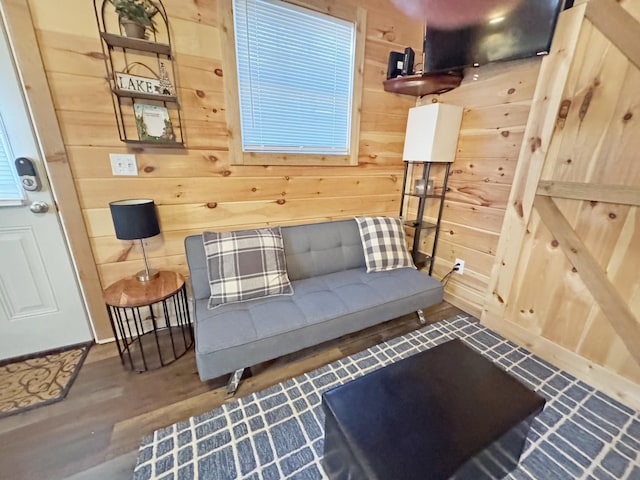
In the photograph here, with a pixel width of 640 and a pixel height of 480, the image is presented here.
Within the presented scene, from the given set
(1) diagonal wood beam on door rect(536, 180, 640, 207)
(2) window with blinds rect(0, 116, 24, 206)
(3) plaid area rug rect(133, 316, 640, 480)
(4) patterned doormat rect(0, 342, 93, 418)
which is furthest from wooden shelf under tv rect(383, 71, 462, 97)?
(4) patterned doormat rect(0, 342, 93, 418)

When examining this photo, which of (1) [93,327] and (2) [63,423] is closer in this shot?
(2) [63,423]

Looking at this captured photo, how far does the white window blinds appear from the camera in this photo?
1753mm

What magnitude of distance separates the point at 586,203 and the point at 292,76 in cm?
202

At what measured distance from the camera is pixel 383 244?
84.2 inches

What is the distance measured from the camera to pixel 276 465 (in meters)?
1.13

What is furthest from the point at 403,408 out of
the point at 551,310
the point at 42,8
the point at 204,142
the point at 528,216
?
the point at 42,8

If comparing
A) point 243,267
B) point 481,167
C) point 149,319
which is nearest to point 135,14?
point 243,267

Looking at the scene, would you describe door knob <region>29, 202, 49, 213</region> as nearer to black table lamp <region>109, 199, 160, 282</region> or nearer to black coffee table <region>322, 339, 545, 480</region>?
black table lamp <region>109, 199, 160, 282</region>

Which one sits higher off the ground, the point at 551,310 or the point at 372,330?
the point at 551,310

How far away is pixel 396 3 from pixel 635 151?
1898 mm

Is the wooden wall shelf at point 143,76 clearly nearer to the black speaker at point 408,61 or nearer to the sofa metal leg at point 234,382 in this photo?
the sofa metal leg at point 234,382

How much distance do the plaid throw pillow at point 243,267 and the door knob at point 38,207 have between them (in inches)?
33.8

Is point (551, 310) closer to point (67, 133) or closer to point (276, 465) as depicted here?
point (276, 465)

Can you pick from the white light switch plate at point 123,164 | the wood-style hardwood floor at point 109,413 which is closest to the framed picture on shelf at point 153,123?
the white light switch plate at point 123,164
